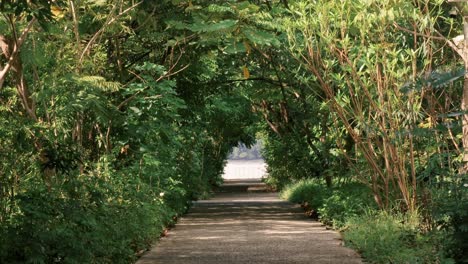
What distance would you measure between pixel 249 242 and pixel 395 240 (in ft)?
11.6

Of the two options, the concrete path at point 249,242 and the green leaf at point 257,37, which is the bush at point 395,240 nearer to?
the concrete path at point 249,242

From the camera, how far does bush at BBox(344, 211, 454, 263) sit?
41.5 ft

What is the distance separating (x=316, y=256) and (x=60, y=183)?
3947 mm

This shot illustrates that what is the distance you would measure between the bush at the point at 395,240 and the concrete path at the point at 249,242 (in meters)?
0.28

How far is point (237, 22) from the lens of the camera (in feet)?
47.7

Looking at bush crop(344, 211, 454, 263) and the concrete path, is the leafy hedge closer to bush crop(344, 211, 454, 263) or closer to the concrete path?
bush crop(344, 211, 454, 263)

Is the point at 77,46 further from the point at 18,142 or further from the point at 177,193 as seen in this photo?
the point at 177,193

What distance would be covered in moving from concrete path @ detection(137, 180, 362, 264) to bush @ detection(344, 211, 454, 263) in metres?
0.28

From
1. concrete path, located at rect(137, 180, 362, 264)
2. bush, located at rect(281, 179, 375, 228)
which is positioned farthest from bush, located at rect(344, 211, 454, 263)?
bush, located at rect(281, 179, 375, 228)

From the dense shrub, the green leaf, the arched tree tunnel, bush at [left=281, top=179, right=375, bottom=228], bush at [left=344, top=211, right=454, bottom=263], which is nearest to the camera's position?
the dense shrub

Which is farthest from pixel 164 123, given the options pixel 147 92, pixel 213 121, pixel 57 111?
pixel 213 121

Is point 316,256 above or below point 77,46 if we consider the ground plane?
below

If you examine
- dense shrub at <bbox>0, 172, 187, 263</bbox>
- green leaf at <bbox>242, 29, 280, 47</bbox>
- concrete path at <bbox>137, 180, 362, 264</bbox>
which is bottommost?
concrete path at <bbox>137, 180, 362, 264</bbox>

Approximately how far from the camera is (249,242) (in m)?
16.9
